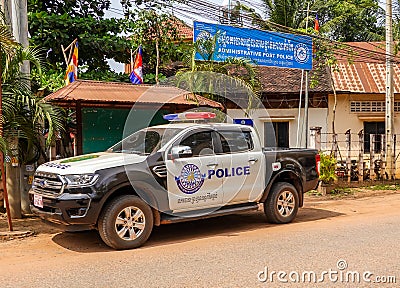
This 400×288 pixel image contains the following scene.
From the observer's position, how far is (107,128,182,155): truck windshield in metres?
7.70

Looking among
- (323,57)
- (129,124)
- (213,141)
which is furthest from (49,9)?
(323,57)

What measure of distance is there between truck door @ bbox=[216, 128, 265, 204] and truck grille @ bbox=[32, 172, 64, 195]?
2.49m

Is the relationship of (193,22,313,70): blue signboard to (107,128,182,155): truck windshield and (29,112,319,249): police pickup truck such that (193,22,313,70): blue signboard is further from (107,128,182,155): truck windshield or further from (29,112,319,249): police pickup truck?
(107,128,182,155): truck windshield

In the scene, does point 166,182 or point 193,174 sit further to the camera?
point 193,174

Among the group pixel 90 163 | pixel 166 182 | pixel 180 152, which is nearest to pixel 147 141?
pixel 180 152

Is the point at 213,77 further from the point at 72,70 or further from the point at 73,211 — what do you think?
the point at 73,211

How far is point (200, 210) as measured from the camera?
779 centimetres

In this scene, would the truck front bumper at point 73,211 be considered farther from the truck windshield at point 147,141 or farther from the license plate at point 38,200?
the truck windshield at point 147,141

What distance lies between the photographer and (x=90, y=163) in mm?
7055

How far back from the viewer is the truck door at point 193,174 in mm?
7434

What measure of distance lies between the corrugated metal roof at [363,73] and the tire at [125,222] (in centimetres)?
1451

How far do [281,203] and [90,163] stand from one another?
3.71m

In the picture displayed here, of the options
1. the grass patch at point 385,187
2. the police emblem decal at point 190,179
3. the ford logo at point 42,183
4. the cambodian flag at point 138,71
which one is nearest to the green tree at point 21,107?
the ford logo at point 42,183

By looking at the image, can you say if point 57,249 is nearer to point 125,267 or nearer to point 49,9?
point 125,267
